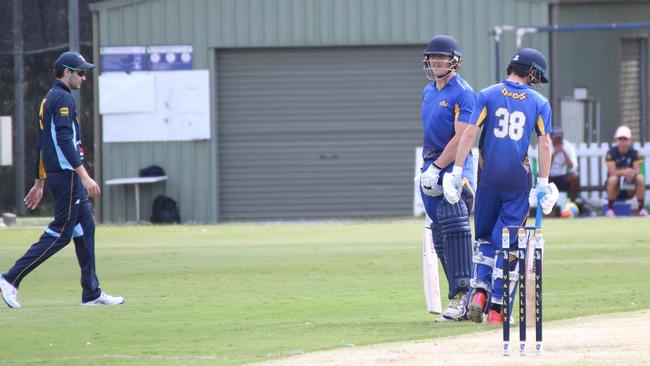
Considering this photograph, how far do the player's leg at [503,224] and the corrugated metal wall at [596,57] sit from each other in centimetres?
1911

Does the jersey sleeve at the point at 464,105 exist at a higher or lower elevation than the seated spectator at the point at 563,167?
higher

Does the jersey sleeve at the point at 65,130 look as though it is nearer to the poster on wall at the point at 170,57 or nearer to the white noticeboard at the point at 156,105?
the white noticeboard at the point at 156,105

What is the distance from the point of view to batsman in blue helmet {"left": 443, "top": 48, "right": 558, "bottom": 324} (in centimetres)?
1095

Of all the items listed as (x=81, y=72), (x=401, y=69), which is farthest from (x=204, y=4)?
(x=81, y=72)

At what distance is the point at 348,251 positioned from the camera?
19.5m

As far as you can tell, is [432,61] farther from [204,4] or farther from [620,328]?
[204,4]

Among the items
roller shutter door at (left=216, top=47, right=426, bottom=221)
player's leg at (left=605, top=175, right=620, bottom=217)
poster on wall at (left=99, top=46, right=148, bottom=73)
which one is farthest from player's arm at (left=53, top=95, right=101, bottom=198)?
roller shutter door at (left=216, top=47, right=426, bottom=221)

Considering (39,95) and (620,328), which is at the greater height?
(39,95)

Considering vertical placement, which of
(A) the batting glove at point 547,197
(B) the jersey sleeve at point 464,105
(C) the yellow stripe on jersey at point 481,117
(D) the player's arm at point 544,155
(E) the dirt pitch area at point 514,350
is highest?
(B) the jersey sleeve at point 464,105

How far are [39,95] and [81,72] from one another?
66.1ft

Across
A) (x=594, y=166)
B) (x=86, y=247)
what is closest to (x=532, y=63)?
(x=86, y=247)

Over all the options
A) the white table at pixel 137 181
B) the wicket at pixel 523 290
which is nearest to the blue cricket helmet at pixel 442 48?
the wicket at pixel 523 290

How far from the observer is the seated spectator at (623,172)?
26297mm

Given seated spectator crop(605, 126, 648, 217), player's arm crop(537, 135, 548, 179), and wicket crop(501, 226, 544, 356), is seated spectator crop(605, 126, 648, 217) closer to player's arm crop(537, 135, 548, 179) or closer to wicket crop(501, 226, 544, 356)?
player's arm crop(537, 135, 548, 179)
